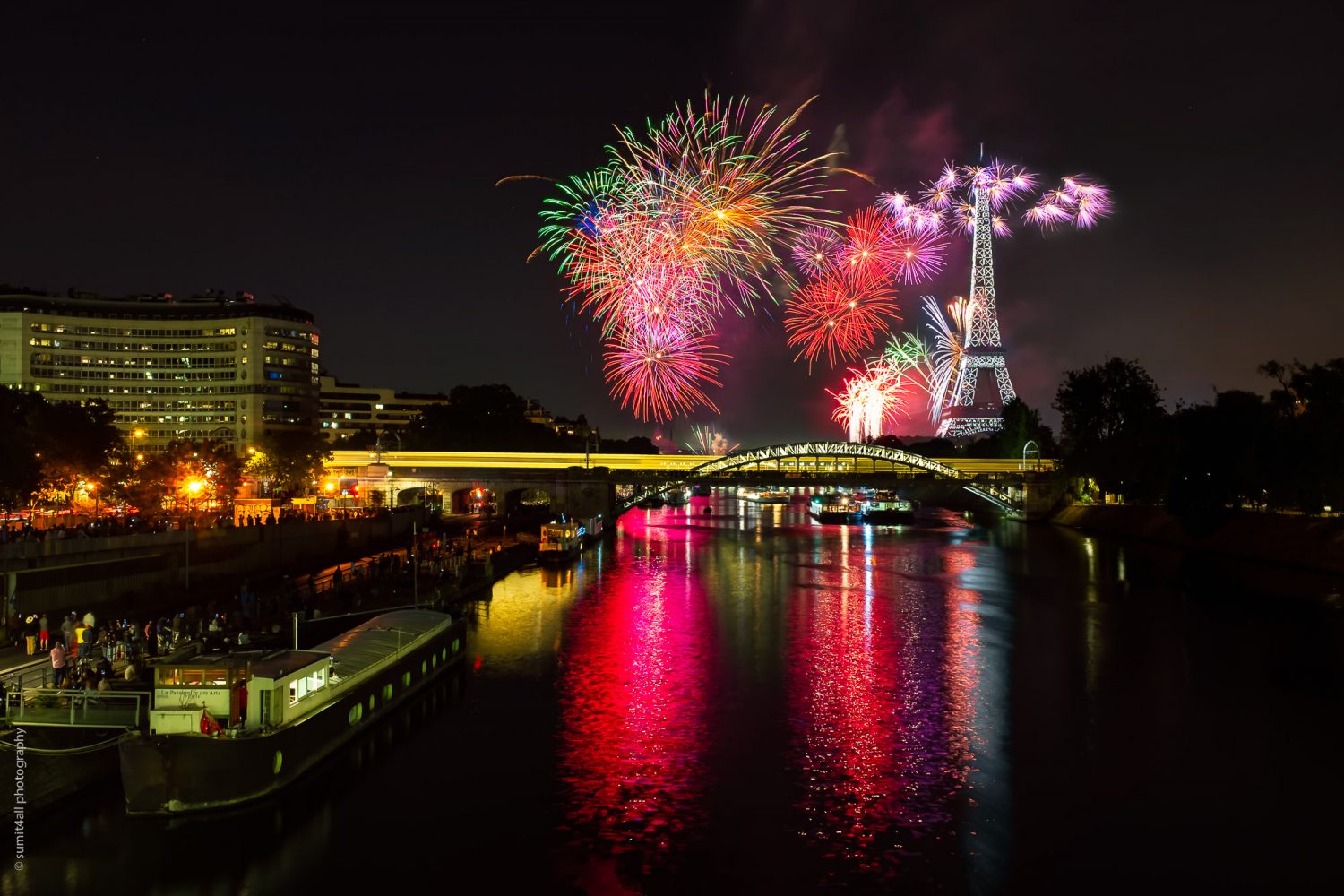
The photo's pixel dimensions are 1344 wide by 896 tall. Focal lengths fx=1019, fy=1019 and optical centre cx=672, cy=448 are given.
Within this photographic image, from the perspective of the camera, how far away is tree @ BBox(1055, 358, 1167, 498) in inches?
3575

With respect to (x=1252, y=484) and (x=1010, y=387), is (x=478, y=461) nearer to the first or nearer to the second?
(x=1252, y=484)

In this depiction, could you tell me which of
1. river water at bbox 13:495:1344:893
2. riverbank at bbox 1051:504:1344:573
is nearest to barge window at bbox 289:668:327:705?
river water at bbox 13:495:1344:893

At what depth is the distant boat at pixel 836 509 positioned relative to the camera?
407 ft

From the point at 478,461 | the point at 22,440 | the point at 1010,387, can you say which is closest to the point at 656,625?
the point at 22,440

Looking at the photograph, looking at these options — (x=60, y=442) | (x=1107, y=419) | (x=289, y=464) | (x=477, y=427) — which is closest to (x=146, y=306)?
(x=477, y=427)

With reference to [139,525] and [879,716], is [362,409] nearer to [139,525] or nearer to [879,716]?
[139,525]

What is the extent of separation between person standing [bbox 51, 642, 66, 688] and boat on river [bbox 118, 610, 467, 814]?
4.46 meters

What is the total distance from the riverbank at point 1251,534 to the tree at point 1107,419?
8.55 ft

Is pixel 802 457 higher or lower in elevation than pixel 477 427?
lower

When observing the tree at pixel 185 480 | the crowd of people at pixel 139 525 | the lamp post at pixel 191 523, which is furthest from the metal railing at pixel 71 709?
the tree at pixel 185 480

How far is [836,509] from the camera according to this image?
437ft

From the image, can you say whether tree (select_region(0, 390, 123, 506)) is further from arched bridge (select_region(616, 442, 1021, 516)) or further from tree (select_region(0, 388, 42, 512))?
arched bridge (select_region(616, 442, 1021, 516))

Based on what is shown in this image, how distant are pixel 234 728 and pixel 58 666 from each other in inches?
252

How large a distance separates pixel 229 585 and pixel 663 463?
196ft
